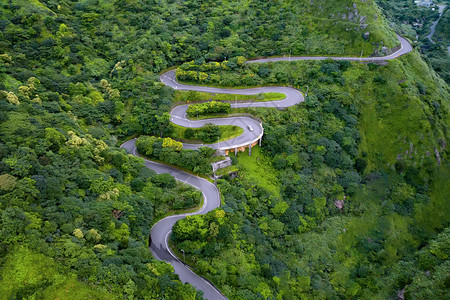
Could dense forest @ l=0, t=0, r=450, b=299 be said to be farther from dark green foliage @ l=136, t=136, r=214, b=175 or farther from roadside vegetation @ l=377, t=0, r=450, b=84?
roadside vegetation @ l=377, t=0, r=450, b=84

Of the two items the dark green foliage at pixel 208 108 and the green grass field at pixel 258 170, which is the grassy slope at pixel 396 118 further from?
the dark green foliage at pixel 208 108

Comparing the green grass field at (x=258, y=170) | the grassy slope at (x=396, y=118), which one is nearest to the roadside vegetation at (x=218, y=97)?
the green grass field at (x=258, y=170)

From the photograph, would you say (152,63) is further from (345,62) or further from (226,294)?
(226,294)

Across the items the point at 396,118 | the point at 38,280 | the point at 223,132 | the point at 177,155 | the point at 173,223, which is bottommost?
the point at 173,223

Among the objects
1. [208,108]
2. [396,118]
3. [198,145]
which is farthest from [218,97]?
[396,118]

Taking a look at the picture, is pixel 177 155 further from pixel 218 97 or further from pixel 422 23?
pixel 422 23

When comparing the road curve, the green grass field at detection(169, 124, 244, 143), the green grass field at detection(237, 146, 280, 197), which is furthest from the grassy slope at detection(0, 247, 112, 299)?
the green grass field at detection(169, 124, 244, 143)
